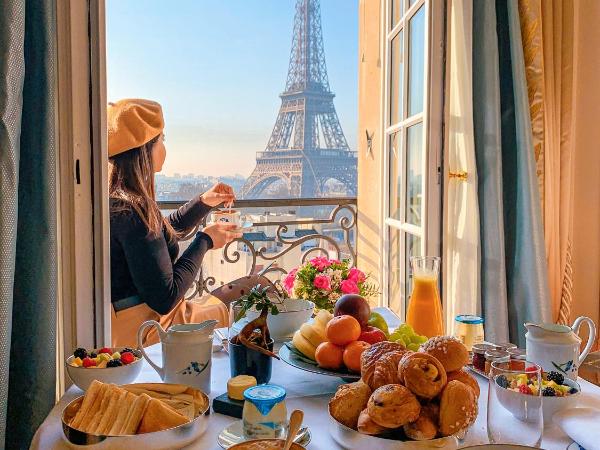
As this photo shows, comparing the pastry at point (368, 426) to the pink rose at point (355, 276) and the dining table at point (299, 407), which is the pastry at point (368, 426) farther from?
the pink rose at point (355, 276)

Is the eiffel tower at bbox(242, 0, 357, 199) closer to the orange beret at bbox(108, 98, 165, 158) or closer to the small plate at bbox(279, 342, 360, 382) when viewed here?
the orange beret at bbox(108, 98, 165, 158)

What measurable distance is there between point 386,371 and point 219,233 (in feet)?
5.46

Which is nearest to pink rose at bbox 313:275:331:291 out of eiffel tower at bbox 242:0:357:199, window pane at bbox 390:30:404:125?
window pane at bbox 390:30:404:125

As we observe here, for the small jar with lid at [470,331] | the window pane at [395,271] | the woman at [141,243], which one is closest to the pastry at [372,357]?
the small jar with lid at [470,331]

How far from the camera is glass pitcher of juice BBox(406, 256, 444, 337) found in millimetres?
1229

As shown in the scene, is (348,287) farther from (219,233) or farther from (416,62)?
(416,62)

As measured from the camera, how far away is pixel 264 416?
77 centimetres

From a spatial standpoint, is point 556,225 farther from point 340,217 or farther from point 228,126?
point 228,126

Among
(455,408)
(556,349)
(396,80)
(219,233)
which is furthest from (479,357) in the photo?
(396,80)

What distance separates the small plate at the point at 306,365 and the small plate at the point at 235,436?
0.14m

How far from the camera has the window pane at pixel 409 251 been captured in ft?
7.25

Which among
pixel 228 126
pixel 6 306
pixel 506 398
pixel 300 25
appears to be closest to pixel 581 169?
pixel 506 398

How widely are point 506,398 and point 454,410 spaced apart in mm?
71

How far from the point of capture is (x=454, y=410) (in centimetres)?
72
